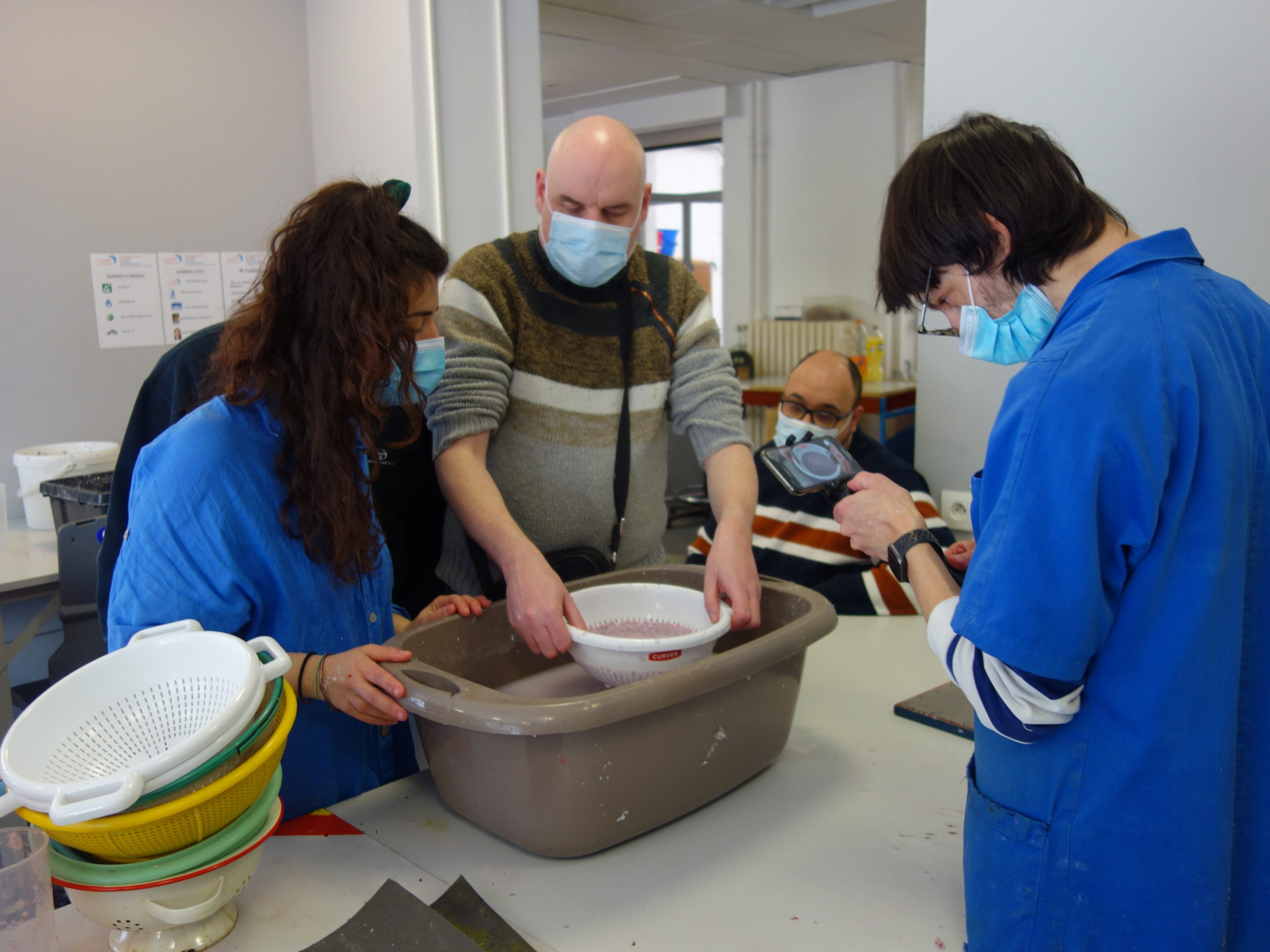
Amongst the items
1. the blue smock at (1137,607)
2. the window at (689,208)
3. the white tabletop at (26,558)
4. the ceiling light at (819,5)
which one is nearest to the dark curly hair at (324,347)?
the blue smock at (1137,607)

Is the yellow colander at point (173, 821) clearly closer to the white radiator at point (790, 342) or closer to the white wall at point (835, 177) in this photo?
the white radiator at point (790, 342)

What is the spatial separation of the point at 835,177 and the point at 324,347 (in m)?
4.35

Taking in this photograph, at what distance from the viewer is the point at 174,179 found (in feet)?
9.78

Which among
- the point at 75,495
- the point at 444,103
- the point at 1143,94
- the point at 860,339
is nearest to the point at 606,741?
the point at 1143,94

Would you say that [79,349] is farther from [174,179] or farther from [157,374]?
[157,374]

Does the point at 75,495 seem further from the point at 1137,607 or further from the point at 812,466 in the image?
the point at 1137,607

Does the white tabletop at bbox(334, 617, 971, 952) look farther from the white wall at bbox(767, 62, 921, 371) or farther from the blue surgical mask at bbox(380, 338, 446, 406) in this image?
the white wall at bbox(767, 62, 921, 371)

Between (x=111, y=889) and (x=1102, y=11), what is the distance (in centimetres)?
208

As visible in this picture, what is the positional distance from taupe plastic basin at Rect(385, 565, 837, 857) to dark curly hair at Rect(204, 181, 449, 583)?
0.23 metres

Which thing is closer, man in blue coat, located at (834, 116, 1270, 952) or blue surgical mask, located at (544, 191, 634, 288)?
man in blue coat, located at (834, 116, 1270, 952)

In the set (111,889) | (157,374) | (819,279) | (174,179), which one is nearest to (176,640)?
(111,889)

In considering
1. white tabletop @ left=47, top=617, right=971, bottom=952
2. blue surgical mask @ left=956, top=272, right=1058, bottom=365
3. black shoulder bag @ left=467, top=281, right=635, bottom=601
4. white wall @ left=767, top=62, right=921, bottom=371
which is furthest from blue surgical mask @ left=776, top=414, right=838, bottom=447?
white wall @ left=767, top=62, right=921, bottom=371

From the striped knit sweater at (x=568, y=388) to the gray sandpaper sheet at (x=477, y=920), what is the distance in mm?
690

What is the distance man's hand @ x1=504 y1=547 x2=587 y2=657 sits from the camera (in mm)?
1190
